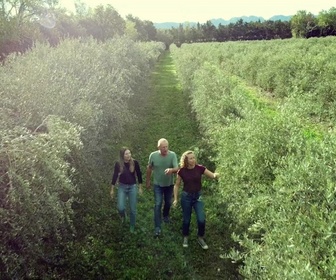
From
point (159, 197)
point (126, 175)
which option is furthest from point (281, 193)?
point (126, 175)

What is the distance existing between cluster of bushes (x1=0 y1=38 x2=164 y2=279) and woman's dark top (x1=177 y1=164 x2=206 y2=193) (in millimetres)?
2385

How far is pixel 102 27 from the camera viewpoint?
8312 centimetres

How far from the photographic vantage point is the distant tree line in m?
44.4

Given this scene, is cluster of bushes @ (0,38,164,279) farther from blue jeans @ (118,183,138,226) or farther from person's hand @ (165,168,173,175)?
person's hand @ (165,168,173,175)

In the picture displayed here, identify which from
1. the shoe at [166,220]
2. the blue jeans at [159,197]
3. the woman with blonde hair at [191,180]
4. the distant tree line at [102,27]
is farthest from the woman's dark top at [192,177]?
the distant tree line at [102,27]

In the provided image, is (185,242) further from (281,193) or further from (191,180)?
(281,193)

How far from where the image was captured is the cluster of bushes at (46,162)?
5.85 metres

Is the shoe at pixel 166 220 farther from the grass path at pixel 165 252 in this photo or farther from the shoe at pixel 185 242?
the shoe at pixel 185 242

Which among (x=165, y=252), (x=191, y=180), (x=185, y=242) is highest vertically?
(x=191, y=180)

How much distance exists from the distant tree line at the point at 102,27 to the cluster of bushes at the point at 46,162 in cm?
2127

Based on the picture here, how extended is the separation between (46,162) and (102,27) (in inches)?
3240

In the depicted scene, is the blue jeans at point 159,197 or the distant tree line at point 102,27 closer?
the blue jeans at point 159,197

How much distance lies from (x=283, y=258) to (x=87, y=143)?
21.8 ft

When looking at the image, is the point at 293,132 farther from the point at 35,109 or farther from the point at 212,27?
the point at 212,27
